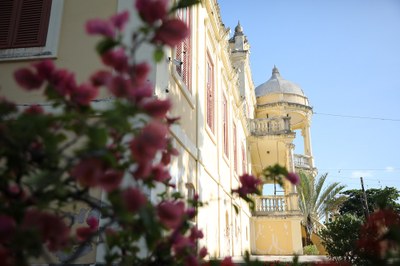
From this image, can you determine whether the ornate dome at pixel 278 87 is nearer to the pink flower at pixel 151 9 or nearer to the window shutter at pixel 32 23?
the window shutter at pixel 32 23

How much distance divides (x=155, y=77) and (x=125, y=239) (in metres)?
3.23

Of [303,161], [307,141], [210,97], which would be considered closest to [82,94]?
[210,97]

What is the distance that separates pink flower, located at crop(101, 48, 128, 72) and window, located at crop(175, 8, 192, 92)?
4.92 meters

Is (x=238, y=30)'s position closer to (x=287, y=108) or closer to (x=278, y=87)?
(x=287, y=108)

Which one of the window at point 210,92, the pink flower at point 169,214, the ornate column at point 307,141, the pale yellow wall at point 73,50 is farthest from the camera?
the ornate column at point 307,141

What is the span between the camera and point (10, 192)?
184cm

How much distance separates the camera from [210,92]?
9961 millimetres

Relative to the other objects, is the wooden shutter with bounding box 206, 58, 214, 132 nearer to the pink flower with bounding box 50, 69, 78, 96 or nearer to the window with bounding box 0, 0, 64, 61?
the window with bounding box 0, 0, 64, 61

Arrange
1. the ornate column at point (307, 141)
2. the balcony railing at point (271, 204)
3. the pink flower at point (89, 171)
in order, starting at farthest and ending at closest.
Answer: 1. the ornate column at point (307, 141)
2. the balcony railing at point (271, 204)
3. the pink flower at point (89, 171)

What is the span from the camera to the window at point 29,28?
527 centimetres

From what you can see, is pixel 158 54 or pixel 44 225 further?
pixel 158 54

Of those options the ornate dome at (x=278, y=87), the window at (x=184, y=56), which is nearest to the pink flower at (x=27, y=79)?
the window at (x=184, y=56)

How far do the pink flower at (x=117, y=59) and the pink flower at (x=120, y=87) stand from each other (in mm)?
86

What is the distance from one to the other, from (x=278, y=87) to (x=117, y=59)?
27525 millimetres
